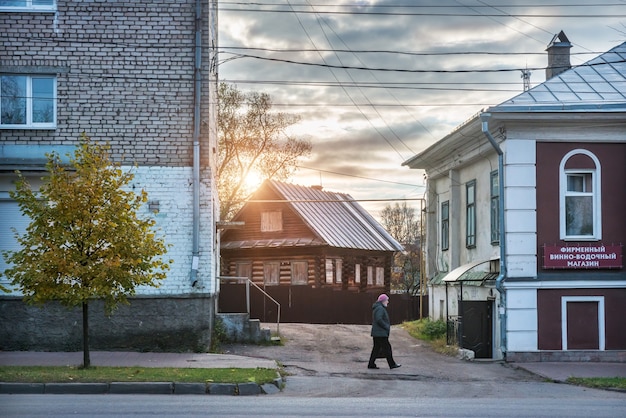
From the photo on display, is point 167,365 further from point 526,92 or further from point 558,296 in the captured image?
point 526,92

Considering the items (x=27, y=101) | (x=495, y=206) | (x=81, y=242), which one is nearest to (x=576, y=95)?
(x=495, y=206)

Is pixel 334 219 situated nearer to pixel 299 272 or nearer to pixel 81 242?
pixel 299 272

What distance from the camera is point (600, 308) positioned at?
22.5m

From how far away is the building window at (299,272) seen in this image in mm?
46062

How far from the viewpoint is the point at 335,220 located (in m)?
50.2

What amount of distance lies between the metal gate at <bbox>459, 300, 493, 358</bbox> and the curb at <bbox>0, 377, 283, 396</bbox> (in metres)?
8.77

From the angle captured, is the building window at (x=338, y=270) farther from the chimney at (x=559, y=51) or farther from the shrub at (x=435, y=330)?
the chimney at (x=559, y=51)

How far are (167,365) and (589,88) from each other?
1292 centimetres

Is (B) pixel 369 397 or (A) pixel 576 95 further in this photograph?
(A) pixel 576 95

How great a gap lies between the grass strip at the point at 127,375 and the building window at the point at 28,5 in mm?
9383

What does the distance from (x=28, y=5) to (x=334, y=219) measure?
29.2 m

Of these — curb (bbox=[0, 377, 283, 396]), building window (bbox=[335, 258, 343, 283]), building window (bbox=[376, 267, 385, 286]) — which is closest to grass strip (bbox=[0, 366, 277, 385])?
curb (bbox=[0, 377, 283, 396])

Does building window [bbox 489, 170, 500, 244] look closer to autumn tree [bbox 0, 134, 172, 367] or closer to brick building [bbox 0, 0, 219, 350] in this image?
brick building [bbox 0, 0, 219, 350]

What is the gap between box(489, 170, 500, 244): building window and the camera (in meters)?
23.9
